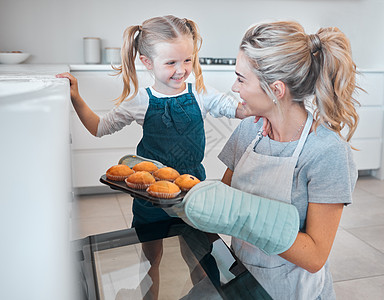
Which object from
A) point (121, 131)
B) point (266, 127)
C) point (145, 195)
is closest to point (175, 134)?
point (266, 127)

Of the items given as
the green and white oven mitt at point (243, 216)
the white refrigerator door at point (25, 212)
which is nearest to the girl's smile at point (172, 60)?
the green and white oven mitt at point (243, 216)

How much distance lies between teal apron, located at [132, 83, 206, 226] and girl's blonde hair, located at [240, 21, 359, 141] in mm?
540

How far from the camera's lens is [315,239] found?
3.13 ft

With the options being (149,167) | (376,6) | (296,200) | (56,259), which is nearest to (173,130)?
(149,167)

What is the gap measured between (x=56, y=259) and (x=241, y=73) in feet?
3.08

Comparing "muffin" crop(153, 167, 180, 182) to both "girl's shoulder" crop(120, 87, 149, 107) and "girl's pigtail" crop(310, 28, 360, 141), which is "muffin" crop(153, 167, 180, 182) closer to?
"girl's pigtail" crop(310, 28, 360, 141)

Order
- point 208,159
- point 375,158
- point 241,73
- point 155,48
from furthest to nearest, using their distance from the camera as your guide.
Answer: point 375,158 < point 208,159 < point 155,48 < point 241,73

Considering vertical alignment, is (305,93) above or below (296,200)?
above

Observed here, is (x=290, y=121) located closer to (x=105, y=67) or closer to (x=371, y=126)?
(x=105, y=67)

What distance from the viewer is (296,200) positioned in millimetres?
1038

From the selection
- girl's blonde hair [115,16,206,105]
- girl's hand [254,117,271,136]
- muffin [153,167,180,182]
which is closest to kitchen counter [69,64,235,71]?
girl's blonde hair [115,16,206,105]

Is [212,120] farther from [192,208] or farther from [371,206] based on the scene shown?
[192,208]

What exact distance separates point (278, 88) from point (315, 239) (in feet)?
1.22

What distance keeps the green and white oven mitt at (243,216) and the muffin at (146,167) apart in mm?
288
